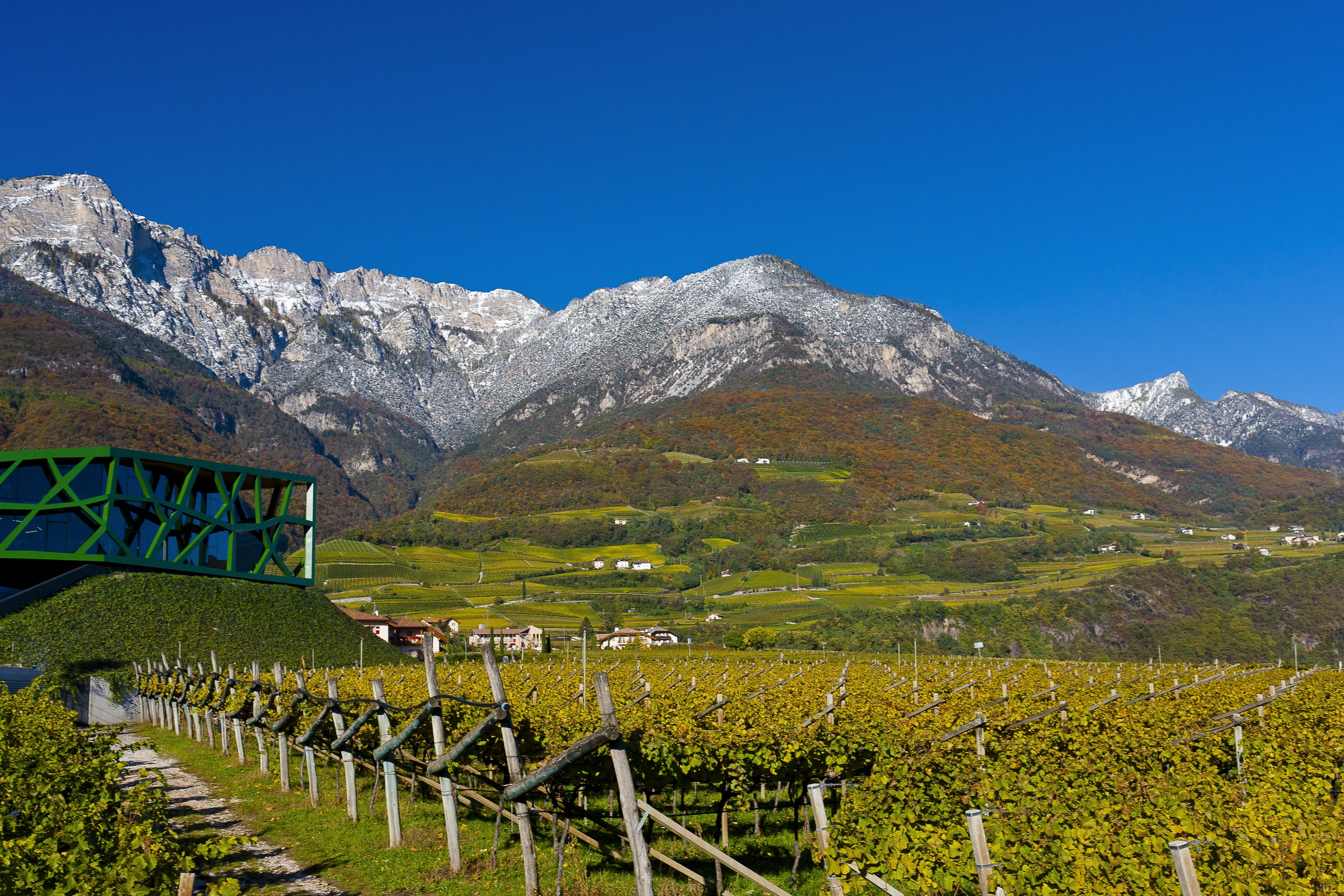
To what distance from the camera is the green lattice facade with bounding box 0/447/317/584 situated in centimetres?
4706

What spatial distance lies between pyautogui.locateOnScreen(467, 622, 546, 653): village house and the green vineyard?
47.4m

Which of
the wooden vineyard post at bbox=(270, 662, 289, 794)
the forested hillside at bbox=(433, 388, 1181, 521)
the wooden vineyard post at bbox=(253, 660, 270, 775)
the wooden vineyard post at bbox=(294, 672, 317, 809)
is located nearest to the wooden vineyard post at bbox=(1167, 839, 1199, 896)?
the wooden vineyard post at bbox=(294, 672, 317, 809)

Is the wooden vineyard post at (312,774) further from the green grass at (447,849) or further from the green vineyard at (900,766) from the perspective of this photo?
the green grass at (447,849)

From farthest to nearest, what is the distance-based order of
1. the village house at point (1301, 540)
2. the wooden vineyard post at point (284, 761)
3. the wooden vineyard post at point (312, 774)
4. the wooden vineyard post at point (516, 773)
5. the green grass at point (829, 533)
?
the green grass at point (829, 533) → the village house at point (1301, 540) → the wooden vineyard post at point (284, 761) → the wooden vineyard post at point (312, 774) → the wooden vineyard post at point (516, 773)

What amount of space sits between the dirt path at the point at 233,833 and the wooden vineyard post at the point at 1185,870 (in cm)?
774

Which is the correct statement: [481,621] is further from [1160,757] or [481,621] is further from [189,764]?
[1160,757]

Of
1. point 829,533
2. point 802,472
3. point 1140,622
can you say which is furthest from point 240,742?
point 802,472

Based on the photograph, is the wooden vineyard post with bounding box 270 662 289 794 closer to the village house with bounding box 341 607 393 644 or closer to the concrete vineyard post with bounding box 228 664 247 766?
the concrete vineyard post with bounding box 228 664 247 766

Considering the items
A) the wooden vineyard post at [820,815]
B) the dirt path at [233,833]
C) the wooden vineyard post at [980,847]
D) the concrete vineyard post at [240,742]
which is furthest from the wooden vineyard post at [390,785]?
the concrete vineyard post at [240,742]

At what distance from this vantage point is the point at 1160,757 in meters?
13.5

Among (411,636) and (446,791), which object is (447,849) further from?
(411,636)

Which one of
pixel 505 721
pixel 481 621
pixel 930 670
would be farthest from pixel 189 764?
pixel 481 621

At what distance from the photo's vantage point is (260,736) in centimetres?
2320

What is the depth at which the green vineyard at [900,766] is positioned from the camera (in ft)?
24.4
